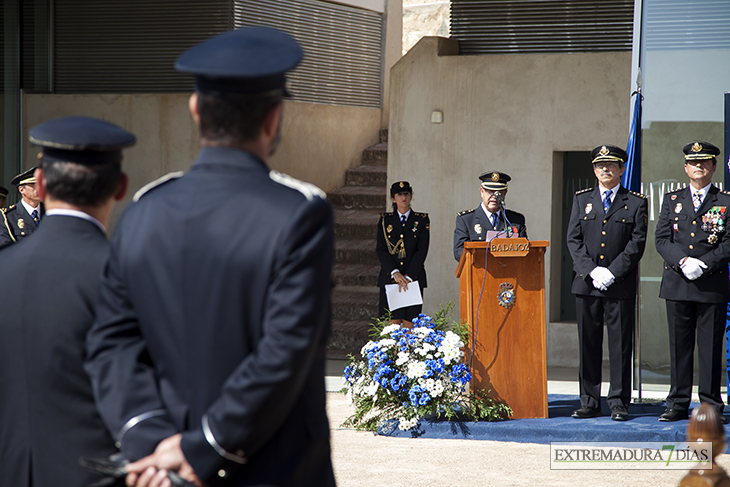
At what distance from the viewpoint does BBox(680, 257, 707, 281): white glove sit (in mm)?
5297

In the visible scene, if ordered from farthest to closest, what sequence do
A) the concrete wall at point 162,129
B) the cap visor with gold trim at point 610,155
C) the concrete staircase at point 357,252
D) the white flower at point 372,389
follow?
the concrete wall at point 162,129 → the concrete staircase at point 357,252 → the cap visor with gold trim at point 610,155 → the white flower at point 372,389

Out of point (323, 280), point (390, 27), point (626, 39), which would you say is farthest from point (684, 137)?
point (390, 27)

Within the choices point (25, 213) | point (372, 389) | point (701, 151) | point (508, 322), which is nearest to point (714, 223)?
point (701, 151)

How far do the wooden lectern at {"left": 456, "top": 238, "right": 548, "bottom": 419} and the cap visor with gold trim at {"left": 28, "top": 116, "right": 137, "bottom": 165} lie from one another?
364cm

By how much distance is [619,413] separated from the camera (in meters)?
5.32

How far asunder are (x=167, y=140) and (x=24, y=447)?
831cm

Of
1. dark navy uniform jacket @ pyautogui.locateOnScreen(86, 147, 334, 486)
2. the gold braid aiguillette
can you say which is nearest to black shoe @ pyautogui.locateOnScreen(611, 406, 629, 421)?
the gold braid aiguillette

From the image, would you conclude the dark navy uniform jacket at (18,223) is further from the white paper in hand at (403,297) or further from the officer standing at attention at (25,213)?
the white paper in hand at (403,297)

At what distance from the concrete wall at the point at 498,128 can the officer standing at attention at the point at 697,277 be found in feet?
8.86

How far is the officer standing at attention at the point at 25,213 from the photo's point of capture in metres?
6.70

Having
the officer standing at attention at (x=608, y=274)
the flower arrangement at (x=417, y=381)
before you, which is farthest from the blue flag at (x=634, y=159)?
the flower arrangement at (x=417, y=381)

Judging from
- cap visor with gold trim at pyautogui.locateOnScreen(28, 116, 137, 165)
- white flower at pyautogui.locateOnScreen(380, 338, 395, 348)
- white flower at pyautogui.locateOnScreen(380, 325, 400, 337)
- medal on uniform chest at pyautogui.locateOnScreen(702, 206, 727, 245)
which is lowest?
white flower at pyautogui.locateOnScreen(380, 338, 395, 348)

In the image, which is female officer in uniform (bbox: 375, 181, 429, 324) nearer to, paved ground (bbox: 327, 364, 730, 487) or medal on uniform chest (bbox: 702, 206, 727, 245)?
paved ground (bbox: 327, 364, 730, 487)

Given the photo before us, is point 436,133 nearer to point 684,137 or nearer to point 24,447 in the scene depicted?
point 684,137
